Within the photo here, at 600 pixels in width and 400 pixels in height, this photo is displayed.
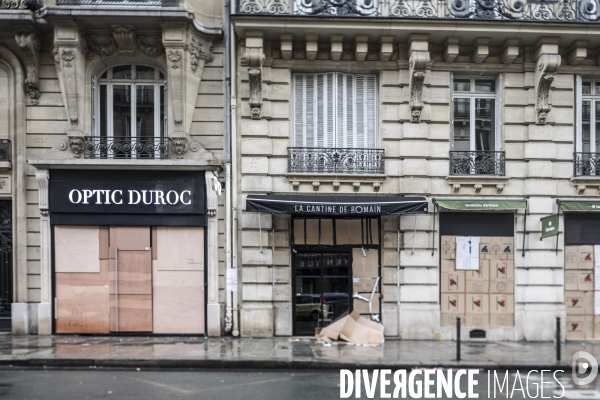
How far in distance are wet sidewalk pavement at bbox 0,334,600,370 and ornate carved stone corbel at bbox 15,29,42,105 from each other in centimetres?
614

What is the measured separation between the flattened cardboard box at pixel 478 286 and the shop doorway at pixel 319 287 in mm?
3052

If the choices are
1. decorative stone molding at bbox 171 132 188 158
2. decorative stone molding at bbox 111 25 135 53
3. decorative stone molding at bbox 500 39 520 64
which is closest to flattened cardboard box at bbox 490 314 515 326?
decorative stone molding at bbox 500 39 520 64

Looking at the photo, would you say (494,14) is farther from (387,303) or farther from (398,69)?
(387,303)

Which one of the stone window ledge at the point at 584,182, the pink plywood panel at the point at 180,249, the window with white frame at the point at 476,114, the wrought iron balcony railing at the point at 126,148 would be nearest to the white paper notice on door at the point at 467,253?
the window with white frame at the point at 476,114

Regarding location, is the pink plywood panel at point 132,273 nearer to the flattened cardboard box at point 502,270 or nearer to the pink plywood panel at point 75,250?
the pink plywood panel at point 75,250

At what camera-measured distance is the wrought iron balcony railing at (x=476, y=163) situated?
14.2m

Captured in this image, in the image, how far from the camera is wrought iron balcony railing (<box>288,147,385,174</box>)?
1406 centimetres

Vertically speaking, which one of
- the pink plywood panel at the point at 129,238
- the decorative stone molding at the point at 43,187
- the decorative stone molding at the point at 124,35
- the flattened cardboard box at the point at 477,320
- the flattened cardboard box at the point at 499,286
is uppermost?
the decorative stone molding at the point at 124,35

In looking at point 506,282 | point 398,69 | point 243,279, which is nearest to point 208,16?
point 398,69

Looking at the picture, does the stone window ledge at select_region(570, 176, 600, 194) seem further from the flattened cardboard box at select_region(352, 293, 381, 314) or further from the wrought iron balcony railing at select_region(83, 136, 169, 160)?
the wrought iron balcony railing at select_region(83, 136, 169, 160)

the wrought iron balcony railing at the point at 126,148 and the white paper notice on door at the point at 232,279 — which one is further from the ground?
the wrought iron balcony railing at the point at 126,148

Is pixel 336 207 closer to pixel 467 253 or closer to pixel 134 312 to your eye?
pixel 467 253

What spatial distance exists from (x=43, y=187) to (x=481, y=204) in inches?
428

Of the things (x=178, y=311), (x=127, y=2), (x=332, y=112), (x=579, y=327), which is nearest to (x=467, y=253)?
(x=579, y=327)
